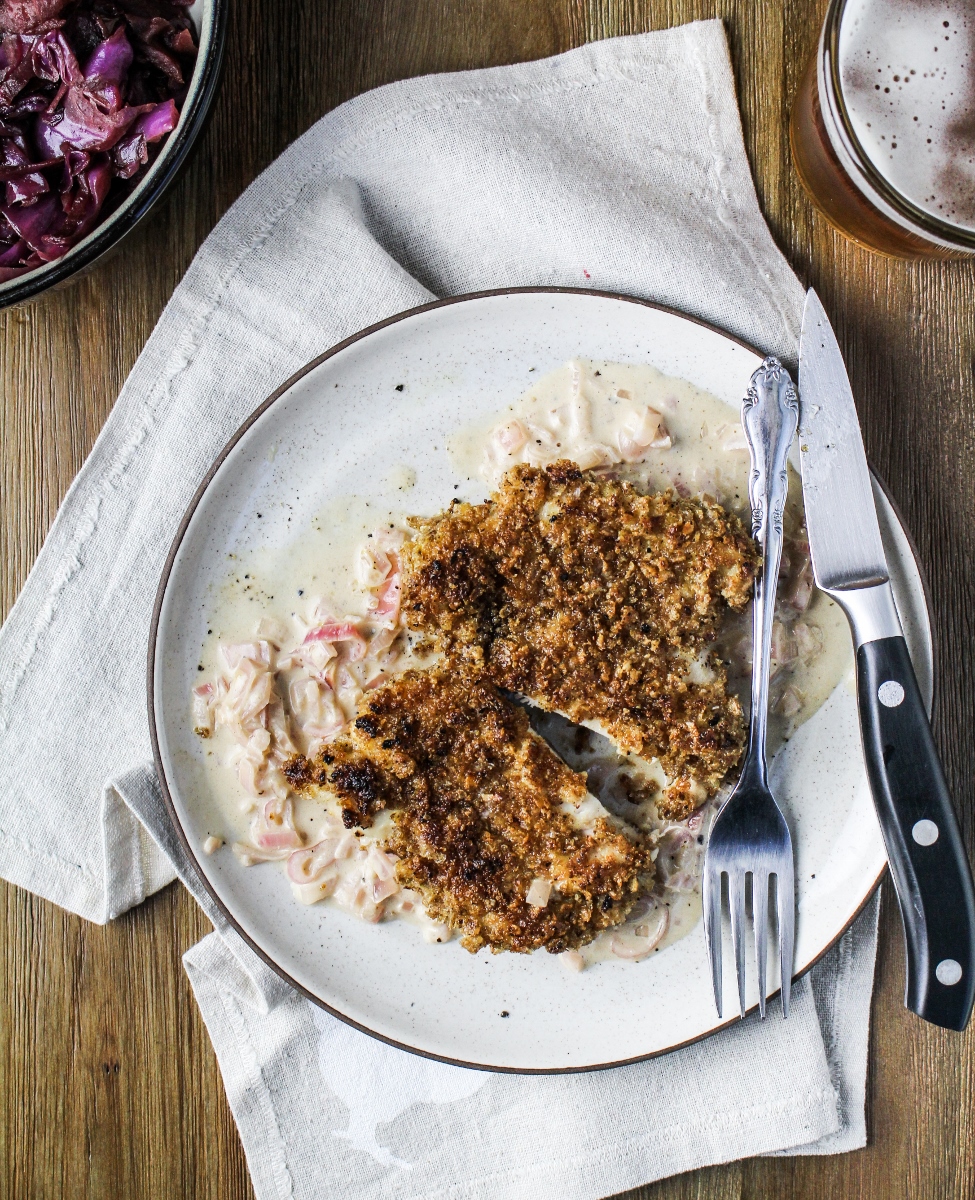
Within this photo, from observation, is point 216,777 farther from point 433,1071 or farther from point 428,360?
point 428,360

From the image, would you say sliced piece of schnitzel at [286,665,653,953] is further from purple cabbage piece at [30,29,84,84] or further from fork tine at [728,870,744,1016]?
purple cabbage piece at [30,29,84,84]

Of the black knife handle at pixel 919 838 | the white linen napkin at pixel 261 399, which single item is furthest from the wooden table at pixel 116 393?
the black knife handle at pixel 919 838

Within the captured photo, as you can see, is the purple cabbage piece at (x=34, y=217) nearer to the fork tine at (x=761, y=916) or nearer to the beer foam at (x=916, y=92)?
the beer foam at (x=916, y=92)

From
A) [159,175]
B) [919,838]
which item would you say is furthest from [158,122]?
[919,838]

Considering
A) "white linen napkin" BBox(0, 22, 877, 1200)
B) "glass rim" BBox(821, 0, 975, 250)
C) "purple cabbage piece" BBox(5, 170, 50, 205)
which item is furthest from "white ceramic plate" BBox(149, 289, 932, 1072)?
"purple cabbage piece" BBox(5, 170, 50, 205)

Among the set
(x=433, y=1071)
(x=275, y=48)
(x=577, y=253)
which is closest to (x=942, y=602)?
(x=577, y=253)
